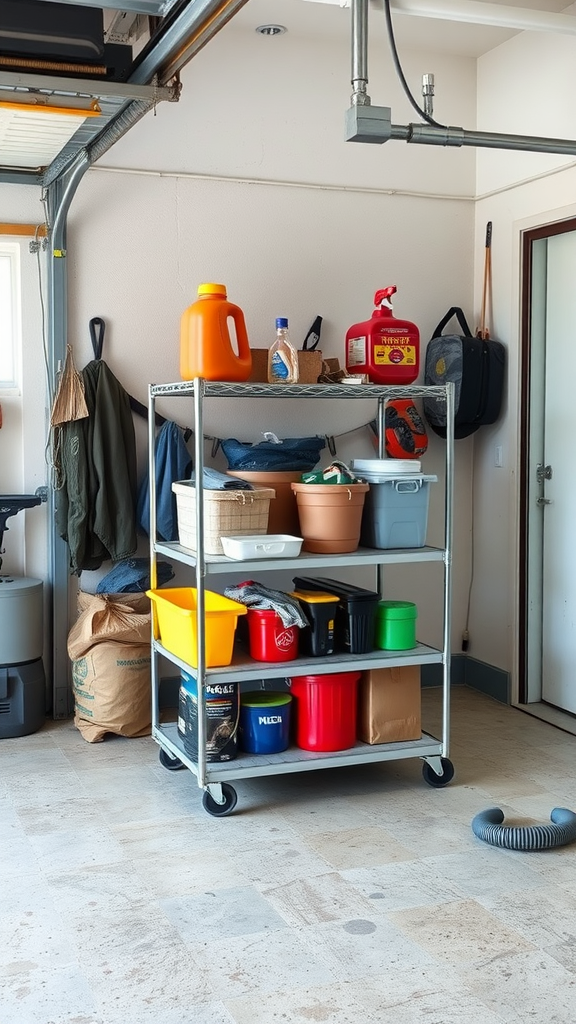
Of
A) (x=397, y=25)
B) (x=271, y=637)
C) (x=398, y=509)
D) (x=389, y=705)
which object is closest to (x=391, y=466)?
(x=398, y=509)

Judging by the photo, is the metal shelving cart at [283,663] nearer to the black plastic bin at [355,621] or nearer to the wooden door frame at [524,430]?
the black plastic bin at [355,621]

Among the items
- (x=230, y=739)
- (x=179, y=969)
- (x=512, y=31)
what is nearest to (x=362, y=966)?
(x=179, y=969)

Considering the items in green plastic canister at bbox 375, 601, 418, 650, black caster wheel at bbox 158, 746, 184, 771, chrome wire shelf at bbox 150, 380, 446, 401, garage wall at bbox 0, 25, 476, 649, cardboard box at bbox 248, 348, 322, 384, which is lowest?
black caster wheel at bbox 158, 746, 184, 771

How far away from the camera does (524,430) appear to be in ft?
18.2

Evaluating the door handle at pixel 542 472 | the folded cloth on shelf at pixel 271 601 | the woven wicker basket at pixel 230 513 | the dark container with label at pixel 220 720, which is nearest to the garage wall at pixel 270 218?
the door handle at pixel 542 472

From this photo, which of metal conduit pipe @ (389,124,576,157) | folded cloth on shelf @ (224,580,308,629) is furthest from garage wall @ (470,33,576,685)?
folded cloth on shelf @ (224,580,308,629)

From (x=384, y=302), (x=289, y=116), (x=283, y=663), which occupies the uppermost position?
(x=289, y=116)

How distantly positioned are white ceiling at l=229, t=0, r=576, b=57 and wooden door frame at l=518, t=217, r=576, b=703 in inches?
40.8

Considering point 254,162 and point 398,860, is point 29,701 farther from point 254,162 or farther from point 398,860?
point 254,162

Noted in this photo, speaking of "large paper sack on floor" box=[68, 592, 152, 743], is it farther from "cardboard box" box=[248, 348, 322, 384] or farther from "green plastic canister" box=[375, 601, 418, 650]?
"cardboard box" box=[248, 348, 322, 384]

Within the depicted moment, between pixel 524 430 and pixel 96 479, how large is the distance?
224 cm

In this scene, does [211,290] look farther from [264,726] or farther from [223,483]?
[264,726]

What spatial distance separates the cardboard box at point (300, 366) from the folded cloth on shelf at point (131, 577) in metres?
1.10

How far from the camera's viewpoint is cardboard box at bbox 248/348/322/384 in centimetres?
451
